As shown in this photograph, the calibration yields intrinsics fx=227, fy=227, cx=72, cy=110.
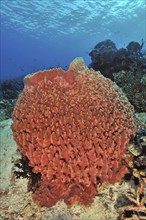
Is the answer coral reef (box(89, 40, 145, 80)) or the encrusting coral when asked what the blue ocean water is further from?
the encrusting coral

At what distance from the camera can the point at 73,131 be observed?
2609 millimetres

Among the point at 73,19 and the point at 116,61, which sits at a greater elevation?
the point at 73,19

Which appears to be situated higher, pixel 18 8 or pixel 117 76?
pixel 18 8

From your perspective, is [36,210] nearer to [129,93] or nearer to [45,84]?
[45,84]

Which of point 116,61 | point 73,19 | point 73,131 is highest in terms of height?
point 73,19

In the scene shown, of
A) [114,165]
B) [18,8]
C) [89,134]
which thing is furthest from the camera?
[18,8]

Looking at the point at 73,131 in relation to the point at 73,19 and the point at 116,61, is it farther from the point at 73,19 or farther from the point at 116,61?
the point at 73,19

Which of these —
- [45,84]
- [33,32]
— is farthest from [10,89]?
[33,32]

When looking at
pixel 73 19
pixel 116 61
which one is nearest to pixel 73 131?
pixel 116 61

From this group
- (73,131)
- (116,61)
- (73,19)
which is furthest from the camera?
(73,19)

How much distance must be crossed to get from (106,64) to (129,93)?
15.3ft

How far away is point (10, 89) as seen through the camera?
14852mm

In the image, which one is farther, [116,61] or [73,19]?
[73,19]

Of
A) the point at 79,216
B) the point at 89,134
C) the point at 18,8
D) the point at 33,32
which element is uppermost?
the point at 33,32
